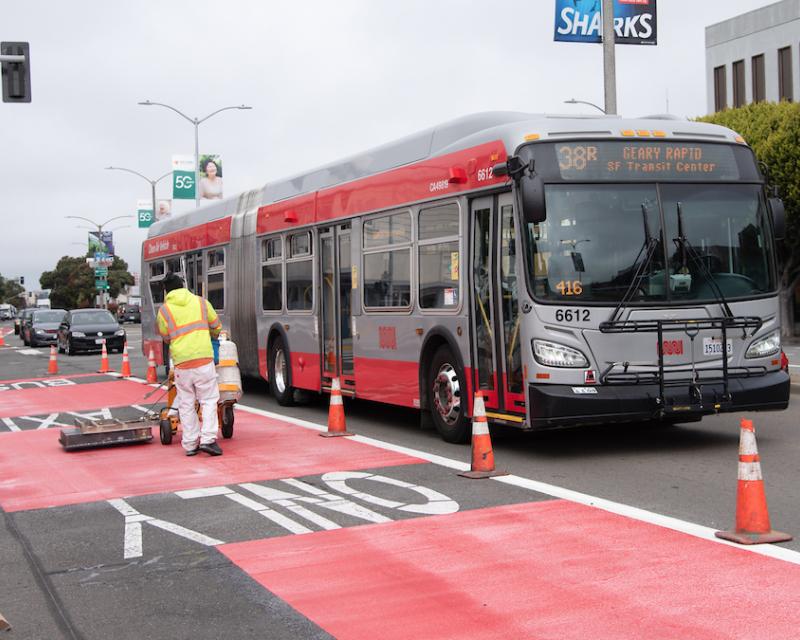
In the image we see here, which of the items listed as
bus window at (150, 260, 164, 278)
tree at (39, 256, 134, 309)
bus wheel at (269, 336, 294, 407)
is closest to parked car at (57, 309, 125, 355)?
bus window at (150, 260, 164, 278)

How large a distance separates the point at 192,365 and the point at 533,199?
13.0ft

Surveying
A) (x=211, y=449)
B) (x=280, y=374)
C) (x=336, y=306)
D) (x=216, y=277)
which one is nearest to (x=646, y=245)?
(x=211, y=449)

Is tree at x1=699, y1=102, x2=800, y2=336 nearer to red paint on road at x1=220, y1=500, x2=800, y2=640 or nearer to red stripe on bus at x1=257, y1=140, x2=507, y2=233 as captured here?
red stripe on bus at x1=257, y1=140, x2=507, y2=233

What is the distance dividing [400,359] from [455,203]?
2134 mm

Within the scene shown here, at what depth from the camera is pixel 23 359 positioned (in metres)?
36.2

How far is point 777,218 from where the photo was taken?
10859mm

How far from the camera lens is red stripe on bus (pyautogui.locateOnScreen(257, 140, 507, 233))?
10898 millimetres

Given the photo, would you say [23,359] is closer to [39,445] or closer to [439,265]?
[39,445]

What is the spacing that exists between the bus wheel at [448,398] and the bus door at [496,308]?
453 millimetres

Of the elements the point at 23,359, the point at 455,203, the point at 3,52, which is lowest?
the point at 23,359

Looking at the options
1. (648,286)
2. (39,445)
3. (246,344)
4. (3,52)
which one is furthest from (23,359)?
(648,286)

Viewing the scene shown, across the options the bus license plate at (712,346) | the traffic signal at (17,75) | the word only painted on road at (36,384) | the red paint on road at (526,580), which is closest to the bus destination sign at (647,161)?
the bus license plate at (712,346)

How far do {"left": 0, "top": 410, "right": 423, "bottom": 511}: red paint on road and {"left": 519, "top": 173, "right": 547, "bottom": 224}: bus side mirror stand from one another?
258cm

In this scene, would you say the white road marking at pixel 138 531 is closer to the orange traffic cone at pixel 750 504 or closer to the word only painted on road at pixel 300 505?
the word only painted on road at pixel 300 505
